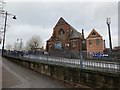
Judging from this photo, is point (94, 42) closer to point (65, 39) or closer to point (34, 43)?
point (65, 39)

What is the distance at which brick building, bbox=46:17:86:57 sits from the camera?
47750 millimetres

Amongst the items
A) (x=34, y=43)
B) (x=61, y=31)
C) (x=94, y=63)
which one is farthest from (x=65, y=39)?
(x=94, y=63)

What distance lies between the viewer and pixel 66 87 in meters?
10.4

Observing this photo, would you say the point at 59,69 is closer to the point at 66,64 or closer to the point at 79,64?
the point at 66,64

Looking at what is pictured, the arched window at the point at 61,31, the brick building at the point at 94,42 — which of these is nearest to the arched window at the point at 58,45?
the arched window at the point at 61,31

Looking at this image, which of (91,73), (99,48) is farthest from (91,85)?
(99,48)

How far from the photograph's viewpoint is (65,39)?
163 feet

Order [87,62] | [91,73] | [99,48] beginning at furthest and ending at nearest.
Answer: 1. [99,48]
2. [87,62]
3. [91,73]

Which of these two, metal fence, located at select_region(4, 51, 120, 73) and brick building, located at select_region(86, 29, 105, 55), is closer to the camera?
metal fence, located at select_region(4, 51, 120, 73)

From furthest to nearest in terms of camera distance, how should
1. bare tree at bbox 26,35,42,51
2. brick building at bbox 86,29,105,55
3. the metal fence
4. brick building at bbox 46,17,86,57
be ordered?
bare tree at bbox 26,35,42,51, brick building at bbox 46,17,86,57, brick building at bbox 86,29,105,55, the metal fence

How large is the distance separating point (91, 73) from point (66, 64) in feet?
10.2

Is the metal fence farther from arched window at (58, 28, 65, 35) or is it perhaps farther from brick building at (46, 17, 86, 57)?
arched window at (58, 28, 65, 35)

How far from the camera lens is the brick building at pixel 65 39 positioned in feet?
157

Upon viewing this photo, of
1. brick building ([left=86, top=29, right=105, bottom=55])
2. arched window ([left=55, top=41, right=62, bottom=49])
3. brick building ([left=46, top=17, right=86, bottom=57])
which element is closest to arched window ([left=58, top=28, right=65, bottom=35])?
brick building ([left=46, top=17, right=86, bottom=57])
